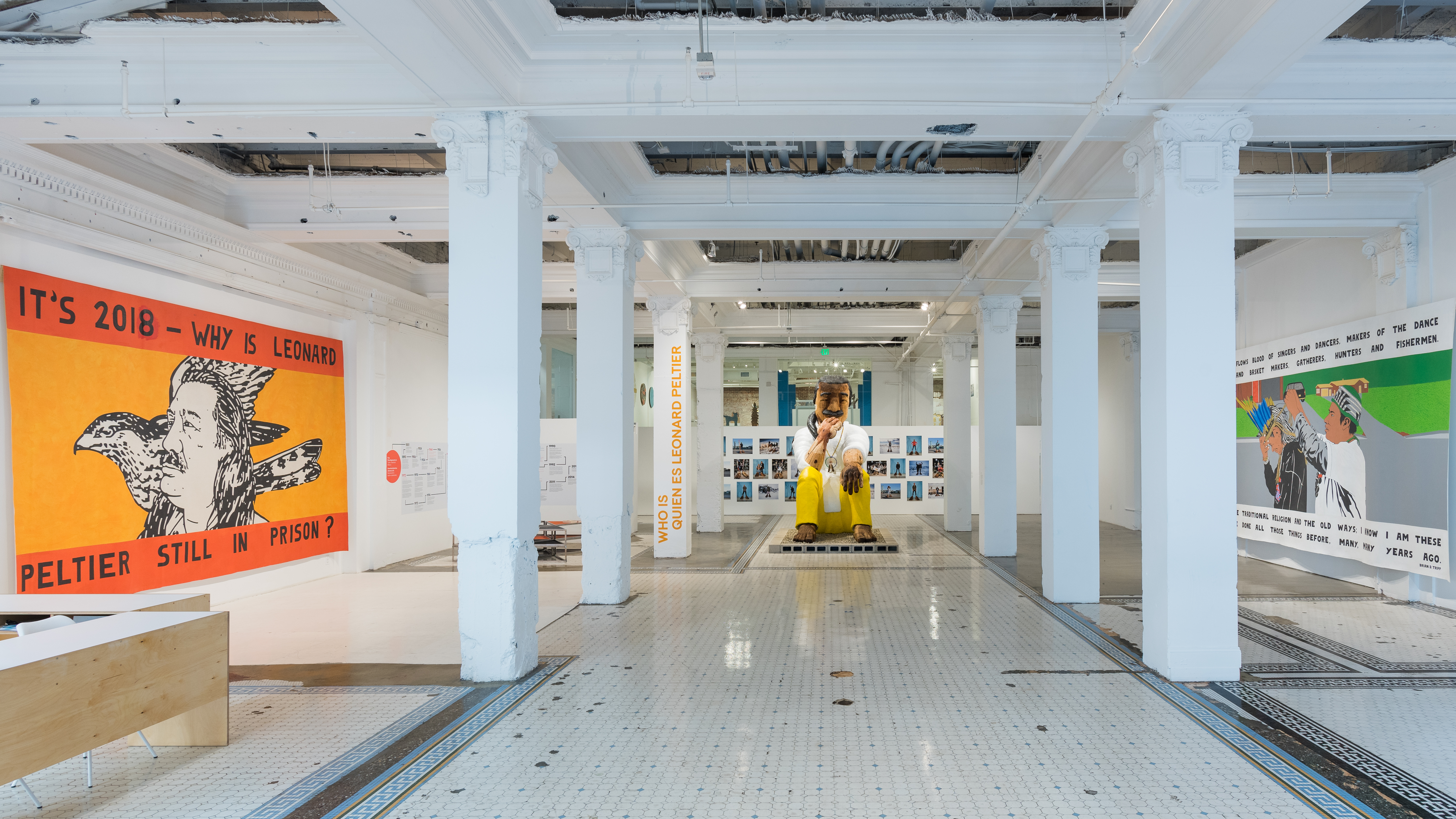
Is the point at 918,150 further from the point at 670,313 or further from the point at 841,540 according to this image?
the point at 841,540

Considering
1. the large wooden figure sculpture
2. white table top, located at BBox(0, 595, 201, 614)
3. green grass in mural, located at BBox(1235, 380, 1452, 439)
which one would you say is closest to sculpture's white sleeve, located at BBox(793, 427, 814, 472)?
the large wooden figure sculpture

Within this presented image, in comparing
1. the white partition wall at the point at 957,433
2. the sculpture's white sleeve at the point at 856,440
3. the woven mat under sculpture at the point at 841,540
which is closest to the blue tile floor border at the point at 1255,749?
the woven mat under sculpture at the point at 841,540

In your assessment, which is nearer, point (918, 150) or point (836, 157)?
point (918, 150)

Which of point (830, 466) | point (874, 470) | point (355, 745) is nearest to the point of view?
point (355, 745)

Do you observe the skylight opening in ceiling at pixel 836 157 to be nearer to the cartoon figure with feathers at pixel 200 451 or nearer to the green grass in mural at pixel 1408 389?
the green grass in mural at pixel 1408 389

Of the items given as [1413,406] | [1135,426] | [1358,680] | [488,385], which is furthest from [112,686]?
[1135,426]

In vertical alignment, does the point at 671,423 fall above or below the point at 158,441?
above

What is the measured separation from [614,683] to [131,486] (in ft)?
15.8

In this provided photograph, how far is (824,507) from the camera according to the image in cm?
1129

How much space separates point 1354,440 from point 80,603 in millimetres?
10368

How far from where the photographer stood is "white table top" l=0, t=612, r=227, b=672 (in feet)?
9.65

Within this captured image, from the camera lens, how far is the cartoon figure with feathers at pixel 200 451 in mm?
6648

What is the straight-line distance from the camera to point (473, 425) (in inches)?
189

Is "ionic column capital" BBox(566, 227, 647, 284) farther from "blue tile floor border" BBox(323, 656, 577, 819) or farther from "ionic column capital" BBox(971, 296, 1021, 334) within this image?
"ionic column capital" BBox(971, 296, 1021, 334)
